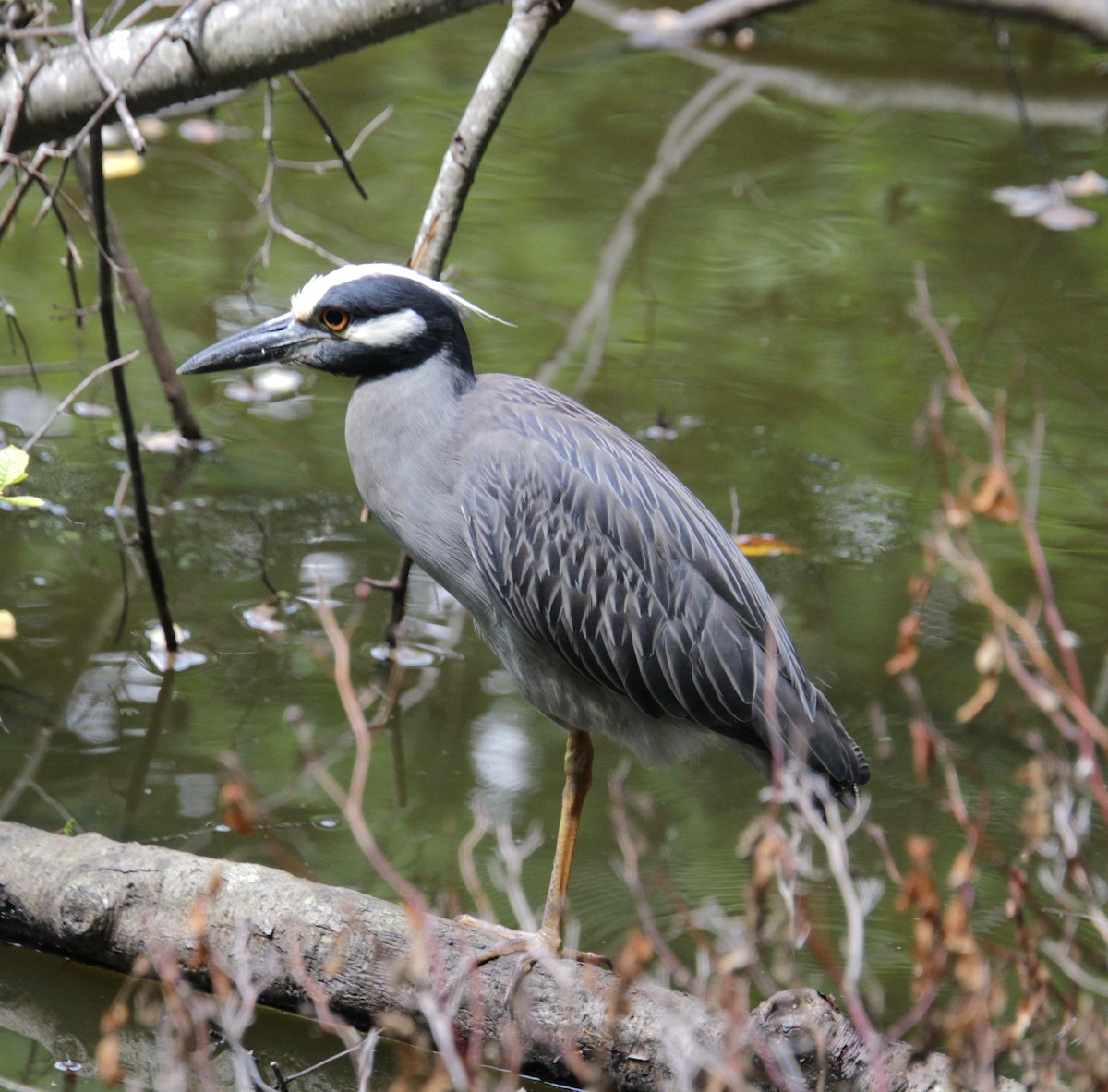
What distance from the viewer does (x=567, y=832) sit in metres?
3.95

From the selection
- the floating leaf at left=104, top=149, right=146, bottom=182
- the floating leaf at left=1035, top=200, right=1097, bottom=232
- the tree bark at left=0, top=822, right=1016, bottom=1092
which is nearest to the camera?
the tree bark at left=0, top=822, right=1016, bottom=1092

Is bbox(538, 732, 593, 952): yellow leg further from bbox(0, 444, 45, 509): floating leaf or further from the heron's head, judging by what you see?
bbox(0, 444, 45, 509): floating leaf

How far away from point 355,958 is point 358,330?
1.57 meters

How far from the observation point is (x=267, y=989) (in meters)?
3.55

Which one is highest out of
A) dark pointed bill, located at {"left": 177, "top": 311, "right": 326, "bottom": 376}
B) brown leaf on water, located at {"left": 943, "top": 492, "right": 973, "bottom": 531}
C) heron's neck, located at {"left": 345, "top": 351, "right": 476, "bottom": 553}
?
brown leaf on water, located at {"left": 943, "top": 492, "right": 973, "bottom": 531}

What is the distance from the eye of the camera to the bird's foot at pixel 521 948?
3510 millimetres

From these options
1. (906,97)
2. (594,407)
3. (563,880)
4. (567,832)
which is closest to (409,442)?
(567,832)

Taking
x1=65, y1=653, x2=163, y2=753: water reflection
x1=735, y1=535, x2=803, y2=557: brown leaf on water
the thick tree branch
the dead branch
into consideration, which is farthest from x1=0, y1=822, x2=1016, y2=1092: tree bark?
the dead branch

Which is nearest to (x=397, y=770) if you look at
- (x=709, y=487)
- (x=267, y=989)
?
(x=267, y=989)

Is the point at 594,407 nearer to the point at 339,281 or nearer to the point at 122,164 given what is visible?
the point at 339,281

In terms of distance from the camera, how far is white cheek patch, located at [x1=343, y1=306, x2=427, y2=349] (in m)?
3.79

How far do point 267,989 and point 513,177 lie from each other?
6.74 meters

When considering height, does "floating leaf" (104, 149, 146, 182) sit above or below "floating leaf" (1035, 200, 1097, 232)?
above

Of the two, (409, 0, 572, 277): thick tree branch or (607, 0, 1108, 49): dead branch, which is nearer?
(409, 0, 572, 277): thick tree branch
